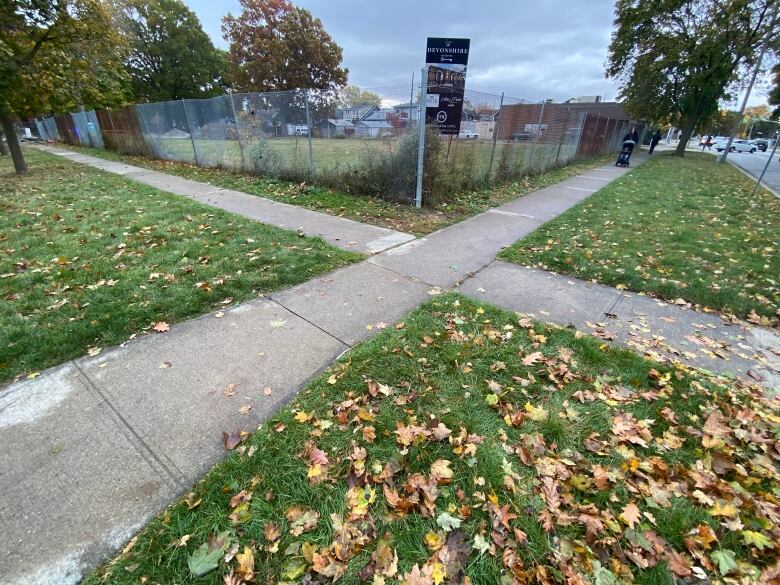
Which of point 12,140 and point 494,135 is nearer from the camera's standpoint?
point 494,135

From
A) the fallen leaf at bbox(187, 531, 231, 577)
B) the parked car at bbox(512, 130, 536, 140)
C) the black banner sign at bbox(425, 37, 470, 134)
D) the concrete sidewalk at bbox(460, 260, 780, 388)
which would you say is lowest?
the fallen leaf at bbox(187, 531, 231, 577)

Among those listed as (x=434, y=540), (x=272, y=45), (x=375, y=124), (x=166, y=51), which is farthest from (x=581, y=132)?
(x=166, y=51)

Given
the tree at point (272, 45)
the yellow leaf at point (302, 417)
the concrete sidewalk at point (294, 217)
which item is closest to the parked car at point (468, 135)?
the concrete sidewalk at point (294, 217)

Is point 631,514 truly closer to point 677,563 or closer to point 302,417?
point 677,563

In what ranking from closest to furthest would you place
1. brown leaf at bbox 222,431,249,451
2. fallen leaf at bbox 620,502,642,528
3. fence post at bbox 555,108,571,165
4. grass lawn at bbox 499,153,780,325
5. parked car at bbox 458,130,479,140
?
fallen leaf at bbox 620,502,642,528
brown leaf at bbox 222,431,249,451
grass lawn at bbox 499,153,780,325
parked car at bbox 458,130,479,140
fence post at bbox 555,108,571,165

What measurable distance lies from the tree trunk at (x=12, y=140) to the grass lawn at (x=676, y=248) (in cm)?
1455

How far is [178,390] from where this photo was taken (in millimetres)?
2557

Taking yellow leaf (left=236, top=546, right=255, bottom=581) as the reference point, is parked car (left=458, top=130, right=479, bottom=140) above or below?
above

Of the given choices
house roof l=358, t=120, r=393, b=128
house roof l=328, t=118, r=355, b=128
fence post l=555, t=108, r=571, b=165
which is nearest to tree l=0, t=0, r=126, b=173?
house roof l=328, t=118, r=355, b=128

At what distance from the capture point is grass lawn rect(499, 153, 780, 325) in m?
4.15

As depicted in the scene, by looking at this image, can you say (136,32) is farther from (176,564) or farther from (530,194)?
(176,564)

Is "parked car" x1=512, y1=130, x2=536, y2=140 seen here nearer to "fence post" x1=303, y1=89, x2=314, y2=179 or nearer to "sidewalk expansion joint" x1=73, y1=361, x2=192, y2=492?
"fence post" x1=303, y1=89, x2=314, y2=179

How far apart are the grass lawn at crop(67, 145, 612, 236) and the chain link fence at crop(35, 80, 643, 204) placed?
345mm

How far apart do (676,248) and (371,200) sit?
18.3 ft
